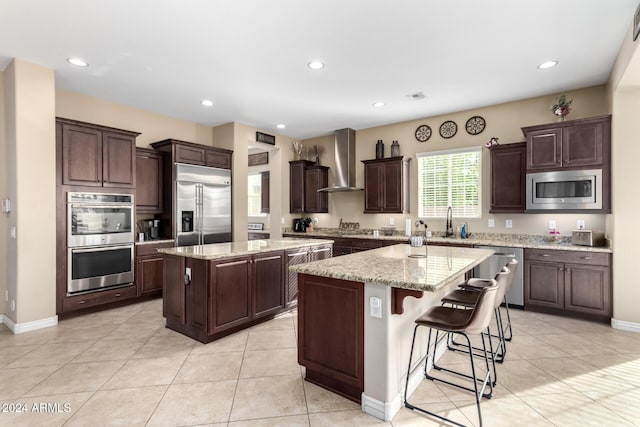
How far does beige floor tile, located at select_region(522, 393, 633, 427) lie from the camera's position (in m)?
1.99

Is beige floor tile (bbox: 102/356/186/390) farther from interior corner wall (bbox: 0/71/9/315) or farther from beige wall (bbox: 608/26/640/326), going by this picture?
beige wall (bbox: 608/26/640/326)

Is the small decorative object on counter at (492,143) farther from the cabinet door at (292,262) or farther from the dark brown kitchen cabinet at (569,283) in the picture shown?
the cabinet door at (292,262)

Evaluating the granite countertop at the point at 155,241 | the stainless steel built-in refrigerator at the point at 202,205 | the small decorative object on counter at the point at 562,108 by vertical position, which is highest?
the small decorative object on counter at the point at 562,108

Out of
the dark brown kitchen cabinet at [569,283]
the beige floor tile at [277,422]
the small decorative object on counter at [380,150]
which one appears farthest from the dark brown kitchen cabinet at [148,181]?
the dark brown kitchen cabinet at [569,283]

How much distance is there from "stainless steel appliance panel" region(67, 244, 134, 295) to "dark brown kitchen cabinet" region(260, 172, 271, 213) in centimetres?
400

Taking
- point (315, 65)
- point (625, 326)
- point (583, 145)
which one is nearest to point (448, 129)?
point (583, 145)

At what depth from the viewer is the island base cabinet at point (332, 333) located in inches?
84.8

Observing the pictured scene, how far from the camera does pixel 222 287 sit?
10.6 feet

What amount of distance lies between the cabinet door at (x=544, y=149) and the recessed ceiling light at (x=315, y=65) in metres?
2.87

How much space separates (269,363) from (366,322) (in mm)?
1172

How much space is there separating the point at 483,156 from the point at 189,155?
465cm

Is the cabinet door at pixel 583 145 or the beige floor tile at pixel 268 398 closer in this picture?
the beige floor tile at pixel 268 398

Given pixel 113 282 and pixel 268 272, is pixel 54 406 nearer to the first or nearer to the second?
pixel 268 272

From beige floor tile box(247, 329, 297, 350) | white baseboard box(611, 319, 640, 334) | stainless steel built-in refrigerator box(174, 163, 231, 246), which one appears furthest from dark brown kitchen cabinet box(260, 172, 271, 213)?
white baseboard box(611, 319, 640, 334)
